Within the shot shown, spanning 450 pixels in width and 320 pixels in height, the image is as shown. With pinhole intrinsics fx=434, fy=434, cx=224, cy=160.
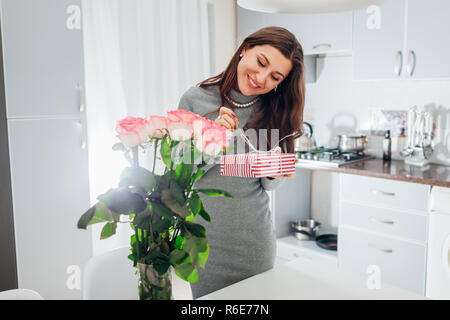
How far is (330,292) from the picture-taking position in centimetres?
117

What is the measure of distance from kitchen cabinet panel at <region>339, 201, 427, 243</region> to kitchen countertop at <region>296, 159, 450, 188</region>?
0.21 metres

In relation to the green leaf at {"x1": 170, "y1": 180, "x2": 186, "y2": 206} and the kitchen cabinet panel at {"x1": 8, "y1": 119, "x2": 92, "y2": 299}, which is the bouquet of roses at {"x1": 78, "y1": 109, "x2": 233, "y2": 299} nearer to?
the green leaf at {"x1": 170, "y1": 180, "x2": 186, "y2": 206}

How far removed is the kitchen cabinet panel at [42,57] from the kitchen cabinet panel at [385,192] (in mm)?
1685

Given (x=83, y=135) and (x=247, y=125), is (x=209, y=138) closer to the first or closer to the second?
(x=247, y=125)

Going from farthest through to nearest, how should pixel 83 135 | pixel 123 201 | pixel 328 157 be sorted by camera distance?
pixel 328 157 < pixel 83 135 < pixel 123 201

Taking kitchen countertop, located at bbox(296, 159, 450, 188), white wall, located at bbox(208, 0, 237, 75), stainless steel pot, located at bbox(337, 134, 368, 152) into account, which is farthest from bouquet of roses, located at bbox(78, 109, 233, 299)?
white wall, located at bbox(208, 0, 237, 75)

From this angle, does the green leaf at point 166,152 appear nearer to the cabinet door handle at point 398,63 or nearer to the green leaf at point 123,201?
the green leaf at point 123,201

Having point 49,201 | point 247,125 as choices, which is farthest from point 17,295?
point 49,201

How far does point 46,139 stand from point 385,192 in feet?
6.37

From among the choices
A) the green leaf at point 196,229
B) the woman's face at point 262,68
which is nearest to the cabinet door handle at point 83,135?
the woman's face at point 262,68

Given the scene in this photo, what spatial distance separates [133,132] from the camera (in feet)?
2.71

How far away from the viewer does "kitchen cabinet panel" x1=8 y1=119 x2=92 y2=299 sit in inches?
87.2
